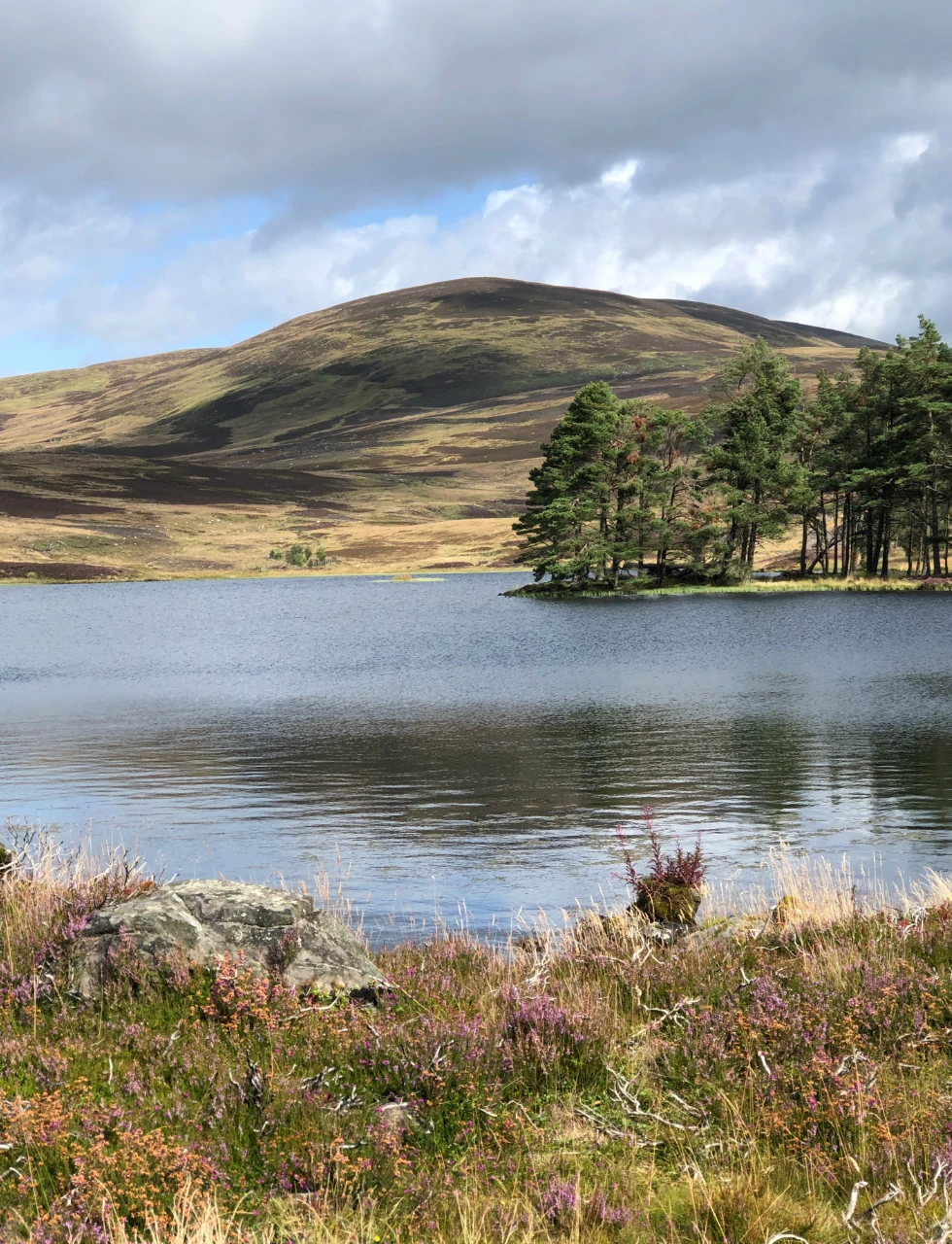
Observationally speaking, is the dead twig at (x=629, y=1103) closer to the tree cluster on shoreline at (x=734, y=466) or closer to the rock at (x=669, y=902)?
the rock at (x=669, y=902)

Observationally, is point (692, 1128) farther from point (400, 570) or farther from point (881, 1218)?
point (400, 570)

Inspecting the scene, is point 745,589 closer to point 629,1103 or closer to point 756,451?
point 756,451

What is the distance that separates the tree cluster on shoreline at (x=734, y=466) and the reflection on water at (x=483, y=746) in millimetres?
30142

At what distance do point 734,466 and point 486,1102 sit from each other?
3755 inches

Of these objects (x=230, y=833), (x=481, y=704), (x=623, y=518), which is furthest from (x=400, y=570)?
(x=230, y=833)

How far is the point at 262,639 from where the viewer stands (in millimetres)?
64625

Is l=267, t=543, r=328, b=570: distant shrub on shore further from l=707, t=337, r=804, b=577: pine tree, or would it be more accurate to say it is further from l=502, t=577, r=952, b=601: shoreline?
l=707, t=337, r=804, b=577: pine tree

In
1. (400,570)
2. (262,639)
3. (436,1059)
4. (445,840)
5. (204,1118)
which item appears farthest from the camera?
(400,570)

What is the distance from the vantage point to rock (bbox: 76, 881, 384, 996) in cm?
838

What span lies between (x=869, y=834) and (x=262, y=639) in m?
48.8

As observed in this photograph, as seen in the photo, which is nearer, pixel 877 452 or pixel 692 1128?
pixel 692 1128

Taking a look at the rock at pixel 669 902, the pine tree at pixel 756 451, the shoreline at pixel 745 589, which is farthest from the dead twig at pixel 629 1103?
the pine tree at pixel 756 451

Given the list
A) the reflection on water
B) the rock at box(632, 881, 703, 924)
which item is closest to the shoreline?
the reflection on water

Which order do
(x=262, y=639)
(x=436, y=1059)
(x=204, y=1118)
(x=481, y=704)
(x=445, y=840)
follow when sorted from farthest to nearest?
(x=262, y=639) → (x=481, y=704) → (x=445, y=840) → (x=436, y=1059) → (x=204, y=1118)
